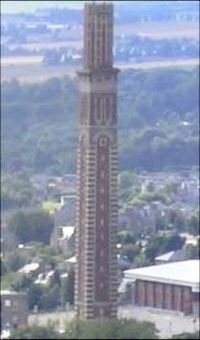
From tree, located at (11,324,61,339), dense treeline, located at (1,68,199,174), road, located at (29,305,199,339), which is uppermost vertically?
dense treeline, located at (1,68,199,174)

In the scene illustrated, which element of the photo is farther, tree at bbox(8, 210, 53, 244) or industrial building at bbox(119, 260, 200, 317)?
tree at bbox(8, 210, 53, 244)

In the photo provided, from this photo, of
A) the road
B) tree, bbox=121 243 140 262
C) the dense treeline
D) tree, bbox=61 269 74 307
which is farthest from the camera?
the dense treeline

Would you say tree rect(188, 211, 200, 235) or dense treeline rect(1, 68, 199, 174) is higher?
dense treeline rect(1, 68, 199, 174)

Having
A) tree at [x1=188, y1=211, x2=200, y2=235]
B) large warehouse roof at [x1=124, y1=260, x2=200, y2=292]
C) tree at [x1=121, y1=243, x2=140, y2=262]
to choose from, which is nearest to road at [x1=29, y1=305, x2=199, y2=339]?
large warehouse roof at [x1=124, y1=260, x2=200, y2=292]

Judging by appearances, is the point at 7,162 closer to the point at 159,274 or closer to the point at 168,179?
the point at 168,179

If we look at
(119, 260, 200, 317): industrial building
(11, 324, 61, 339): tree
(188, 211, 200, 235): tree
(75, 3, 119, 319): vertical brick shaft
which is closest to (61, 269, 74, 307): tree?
(119, 260, 200, 317): industrial building

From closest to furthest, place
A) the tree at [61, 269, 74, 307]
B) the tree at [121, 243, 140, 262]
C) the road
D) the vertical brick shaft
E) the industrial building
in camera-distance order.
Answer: the vertical brick shaft → the road → the tree at [61, 269, 74, 307] → the industrial building → the tree at [121, 243, 140, 262]

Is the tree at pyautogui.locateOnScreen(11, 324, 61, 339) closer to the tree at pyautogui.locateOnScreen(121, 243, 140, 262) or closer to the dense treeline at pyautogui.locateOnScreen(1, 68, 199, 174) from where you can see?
the tree at pyautogui.locateOnScreen(121, 243, 140, 262)

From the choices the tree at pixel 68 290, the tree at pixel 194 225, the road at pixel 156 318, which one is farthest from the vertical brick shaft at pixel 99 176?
the tree at pixel 194 225

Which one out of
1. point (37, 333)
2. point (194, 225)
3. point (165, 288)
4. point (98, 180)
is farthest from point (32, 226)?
point (37, 333)

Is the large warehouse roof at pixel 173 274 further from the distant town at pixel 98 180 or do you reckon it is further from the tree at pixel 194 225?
the tree at pixel 194 225
